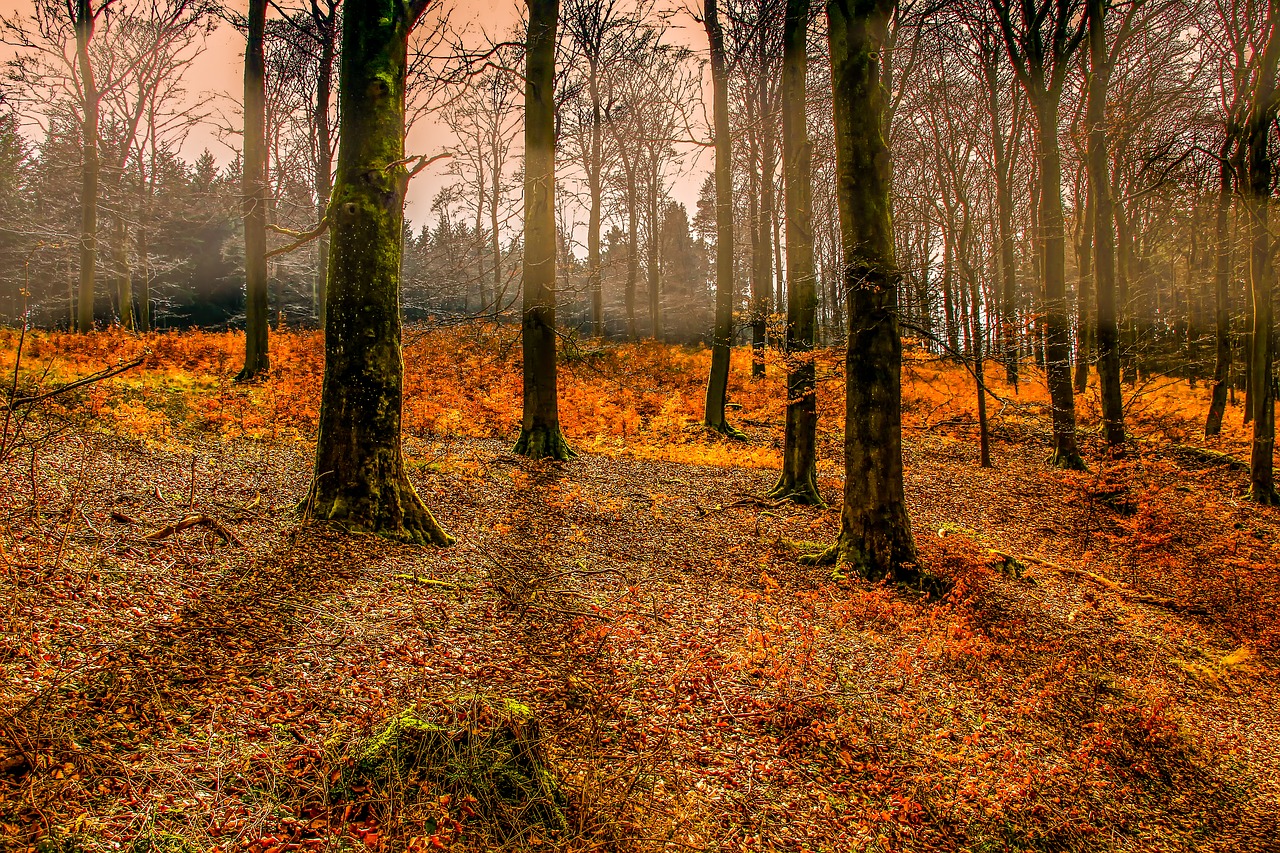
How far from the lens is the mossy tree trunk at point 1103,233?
12234mm

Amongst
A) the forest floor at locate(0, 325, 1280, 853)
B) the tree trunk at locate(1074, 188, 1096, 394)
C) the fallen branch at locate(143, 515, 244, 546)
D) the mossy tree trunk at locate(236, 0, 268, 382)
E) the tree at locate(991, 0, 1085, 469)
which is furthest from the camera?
the tree trunk at locate(1074, 188, 1096, 394)

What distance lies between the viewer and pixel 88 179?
15648 millimetres

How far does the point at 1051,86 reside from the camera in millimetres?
12445

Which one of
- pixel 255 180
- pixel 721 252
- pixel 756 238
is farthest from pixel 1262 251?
pixel 255 180

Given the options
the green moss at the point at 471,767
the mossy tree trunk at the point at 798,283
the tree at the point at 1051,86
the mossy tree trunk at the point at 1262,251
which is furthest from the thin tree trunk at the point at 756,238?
the green moss at the point at 471,767

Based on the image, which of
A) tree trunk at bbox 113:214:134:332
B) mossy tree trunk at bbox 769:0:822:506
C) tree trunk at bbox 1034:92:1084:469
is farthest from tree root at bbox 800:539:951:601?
tree trunk at bbox 113:214:134:332

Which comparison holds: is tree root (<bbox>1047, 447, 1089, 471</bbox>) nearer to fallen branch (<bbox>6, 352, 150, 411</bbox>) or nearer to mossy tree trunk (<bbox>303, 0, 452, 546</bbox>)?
mossy tree trunk (<bbox>303, 0, 452, 546</bbox>)

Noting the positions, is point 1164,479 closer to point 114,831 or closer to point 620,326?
point 114,831

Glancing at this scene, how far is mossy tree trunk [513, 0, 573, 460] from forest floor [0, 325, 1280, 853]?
1027 millimetres

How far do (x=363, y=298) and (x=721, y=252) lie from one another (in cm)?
1020

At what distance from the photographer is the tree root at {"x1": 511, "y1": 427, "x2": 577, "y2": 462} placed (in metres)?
9.85

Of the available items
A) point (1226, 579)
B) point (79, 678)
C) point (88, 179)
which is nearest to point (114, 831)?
point (79, 678)

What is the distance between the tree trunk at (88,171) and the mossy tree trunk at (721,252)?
15.6 m

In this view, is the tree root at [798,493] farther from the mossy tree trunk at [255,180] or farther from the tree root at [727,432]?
the mossy tree trunk at [255,180]
